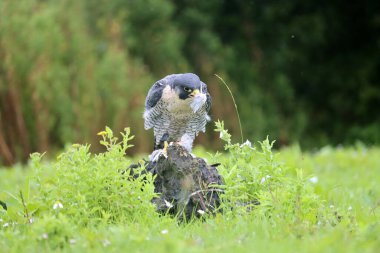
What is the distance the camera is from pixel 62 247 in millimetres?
4461

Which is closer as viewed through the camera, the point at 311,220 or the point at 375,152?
the point at 311,220

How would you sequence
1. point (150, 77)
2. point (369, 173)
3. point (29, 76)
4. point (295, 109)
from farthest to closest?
point (295, 109) < point (150, 77) < point (29, 76) < point (369, 173)

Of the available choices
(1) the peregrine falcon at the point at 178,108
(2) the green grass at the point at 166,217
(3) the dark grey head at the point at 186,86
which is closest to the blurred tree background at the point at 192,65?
(1) the peregrine falcon at the point at 178,108

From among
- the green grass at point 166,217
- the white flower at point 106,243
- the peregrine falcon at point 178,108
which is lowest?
the white flower at point 106,243

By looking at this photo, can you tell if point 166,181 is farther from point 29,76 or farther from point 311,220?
point 29,76

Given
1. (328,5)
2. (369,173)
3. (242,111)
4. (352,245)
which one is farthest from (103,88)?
(352,245)

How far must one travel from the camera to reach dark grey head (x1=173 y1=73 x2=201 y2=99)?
5969mm

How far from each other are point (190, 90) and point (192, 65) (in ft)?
42.2

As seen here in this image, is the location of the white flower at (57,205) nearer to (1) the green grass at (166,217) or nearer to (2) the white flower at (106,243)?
(1) the green grass at (166,217)

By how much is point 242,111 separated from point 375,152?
7.19 metres

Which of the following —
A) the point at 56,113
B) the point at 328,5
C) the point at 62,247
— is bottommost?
the point at 62,247

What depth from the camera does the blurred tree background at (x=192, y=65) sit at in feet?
42.9

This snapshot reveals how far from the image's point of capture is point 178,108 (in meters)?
6.23

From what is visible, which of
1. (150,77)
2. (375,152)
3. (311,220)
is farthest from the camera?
(150,77)
